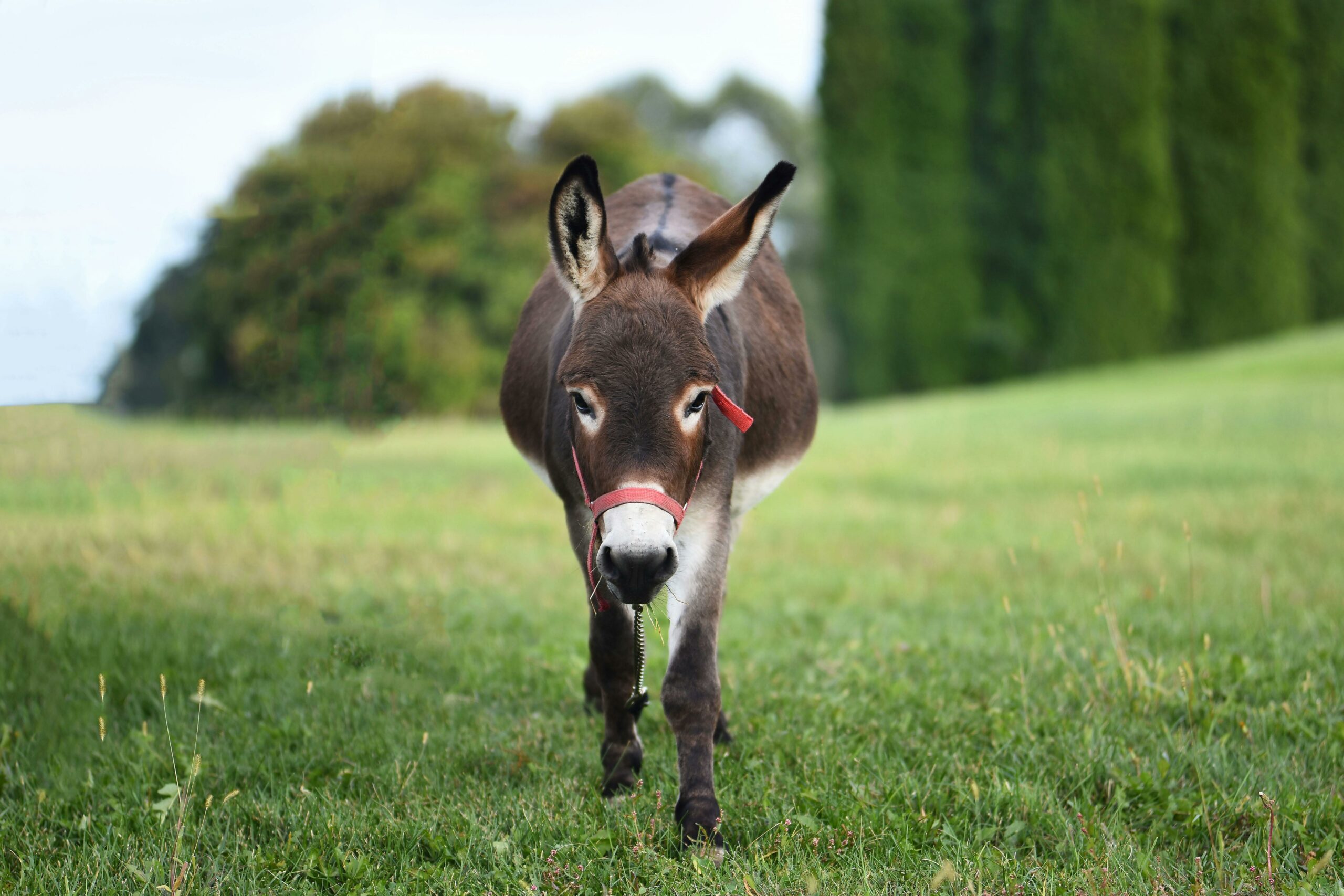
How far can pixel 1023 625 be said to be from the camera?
4.92 meters

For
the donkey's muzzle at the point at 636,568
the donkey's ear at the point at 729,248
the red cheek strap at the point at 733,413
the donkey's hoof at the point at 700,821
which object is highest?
the donkey's ear at the point at 729,248

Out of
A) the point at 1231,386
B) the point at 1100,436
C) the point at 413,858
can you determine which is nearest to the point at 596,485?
the point at 413,858

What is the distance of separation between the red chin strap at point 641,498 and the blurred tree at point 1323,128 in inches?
989

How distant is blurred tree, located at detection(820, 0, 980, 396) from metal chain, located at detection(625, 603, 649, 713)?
21.3 metres

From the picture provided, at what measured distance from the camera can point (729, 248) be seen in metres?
2.63

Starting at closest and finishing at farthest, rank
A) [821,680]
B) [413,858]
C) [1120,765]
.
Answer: [413,858] < [1120,765] < [821,680]

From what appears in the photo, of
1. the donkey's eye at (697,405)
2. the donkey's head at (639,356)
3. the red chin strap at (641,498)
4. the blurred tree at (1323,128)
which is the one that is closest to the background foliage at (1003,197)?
the blurred tree at (1323,128)

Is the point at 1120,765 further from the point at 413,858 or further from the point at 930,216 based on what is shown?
the point at 930,216

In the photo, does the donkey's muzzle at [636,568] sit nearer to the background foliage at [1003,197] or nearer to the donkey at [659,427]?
the donkey at [659,427]

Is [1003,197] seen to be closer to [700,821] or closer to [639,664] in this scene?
[639,664]

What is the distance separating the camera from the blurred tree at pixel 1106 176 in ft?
71.2

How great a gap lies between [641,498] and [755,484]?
4.10ft

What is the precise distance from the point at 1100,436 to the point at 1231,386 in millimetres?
4610

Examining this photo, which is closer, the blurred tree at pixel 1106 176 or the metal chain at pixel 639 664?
the metal chain at pixel 639 664
